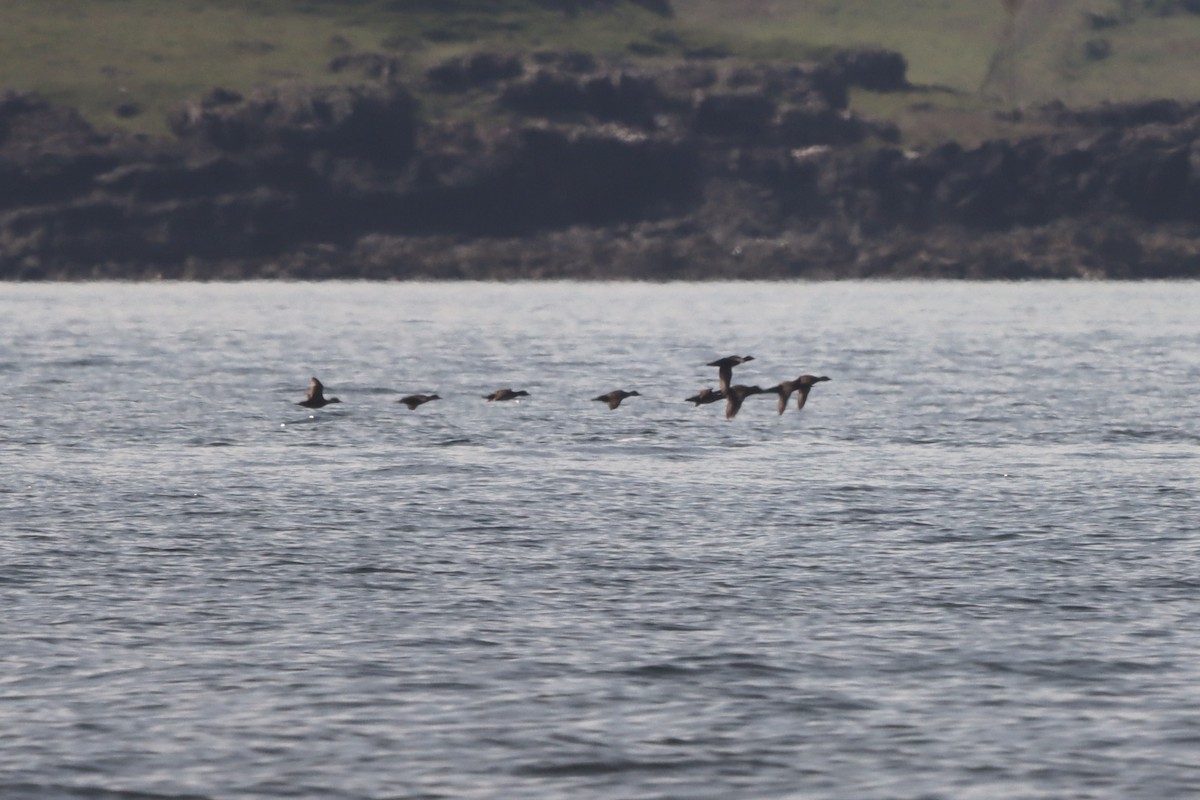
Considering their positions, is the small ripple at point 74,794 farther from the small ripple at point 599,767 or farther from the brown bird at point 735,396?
the brown bird at point 735,396

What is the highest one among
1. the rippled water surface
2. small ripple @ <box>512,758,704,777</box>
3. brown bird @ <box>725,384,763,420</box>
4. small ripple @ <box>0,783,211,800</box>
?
brown bird @ <box>725,384,763,420</box>

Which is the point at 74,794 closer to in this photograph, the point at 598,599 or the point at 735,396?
the point at 598,599

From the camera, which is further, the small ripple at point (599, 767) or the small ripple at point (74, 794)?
the small ripple at point (599, 767)

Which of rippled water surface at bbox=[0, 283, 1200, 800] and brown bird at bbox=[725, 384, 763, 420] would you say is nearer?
rippled water surface at bbox=[0, 283, 1200, 800]

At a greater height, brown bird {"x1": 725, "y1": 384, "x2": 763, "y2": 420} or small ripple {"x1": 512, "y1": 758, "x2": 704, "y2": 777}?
brown bird {"x1": 725, "y1": 384, "x2": 763, "y2": 420}

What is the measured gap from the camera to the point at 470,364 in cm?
9875

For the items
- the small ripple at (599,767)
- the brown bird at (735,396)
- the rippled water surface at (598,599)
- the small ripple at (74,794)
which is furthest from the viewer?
the brown bird at (735,396)

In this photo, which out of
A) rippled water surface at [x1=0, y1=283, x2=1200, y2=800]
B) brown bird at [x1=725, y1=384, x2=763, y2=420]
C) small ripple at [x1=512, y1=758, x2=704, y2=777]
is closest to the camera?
small ripple at [x1=512, y1=758, x2=704, y2=777]

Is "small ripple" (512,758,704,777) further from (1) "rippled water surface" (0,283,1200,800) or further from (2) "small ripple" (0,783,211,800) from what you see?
(2) "small ripple" (0,783,211,800)

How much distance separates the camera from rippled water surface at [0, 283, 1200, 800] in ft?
76.7

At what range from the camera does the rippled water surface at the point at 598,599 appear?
23391 millimetres

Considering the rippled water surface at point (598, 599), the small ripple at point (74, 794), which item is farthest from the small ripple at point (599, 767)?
the small ripple at point (74, 794)

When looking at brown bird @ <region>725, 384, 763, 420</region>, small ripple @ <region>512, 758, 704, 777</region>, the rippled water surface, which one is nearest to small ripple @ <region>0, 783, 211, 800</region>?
the rippled water surface

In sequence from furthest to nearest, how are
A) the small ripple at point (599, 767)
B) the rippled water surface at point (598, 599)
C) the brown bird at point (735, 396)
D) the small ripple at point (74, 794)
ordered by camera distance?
the brown bird at point (735, 396)
the rippled water surface at point (598, 599)
the small ripple at point (599, 767)
the small ripple at point (74, 794)
